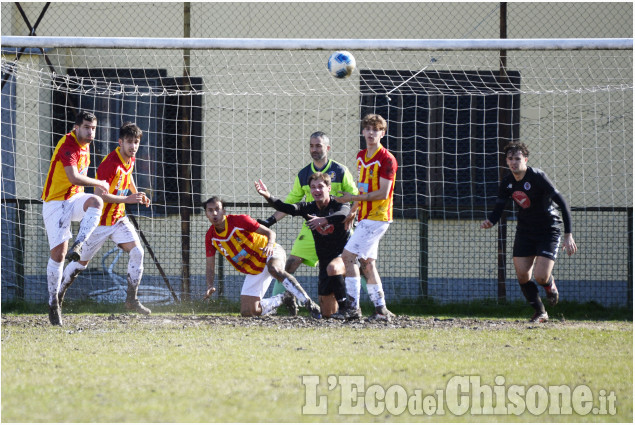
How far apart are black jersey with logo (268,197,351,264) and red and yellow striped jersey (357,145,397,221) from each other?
0.76ft

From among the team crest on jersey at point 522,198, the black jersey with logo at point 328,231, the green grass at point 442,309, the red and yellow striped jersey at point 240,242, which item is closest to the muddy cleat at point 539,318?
the green grass at point 442,309

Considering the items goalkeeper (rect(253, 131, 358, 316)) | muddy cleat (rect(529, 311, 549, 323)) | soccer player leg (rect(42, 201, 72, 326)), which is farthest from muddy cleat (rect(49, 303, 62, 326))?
muddy cleat (rect(529, 311, 549, 323))

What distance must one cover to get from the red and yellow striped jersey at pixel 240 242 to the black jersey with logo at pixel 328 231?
0.33 m

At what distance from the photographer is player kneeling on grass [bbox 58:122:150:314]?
303 inches

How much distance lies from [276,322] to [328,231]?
0.94 m

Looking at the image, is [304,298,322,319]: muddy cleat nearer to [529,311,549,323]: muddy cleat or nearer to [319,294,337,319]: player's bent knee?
[319,294,337,319]: player's bent knee

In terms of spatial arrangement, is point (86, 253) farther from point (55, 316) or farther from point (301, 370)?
point (301, 370)

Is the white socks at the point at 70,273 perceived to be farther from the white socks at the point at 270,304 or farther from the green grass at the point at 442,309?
the white socks at the point at 270,304

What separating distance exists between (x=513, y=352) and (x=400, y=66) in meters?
5.47

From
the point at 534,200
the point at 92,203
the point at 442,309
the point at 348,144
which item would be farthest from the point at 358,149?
the point at 92,203

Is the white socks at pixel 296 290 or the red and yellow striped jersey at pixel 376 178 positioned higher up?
the red and yellow striped jersey at pixel 376 178

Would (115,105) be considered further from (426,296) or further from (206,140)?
(426,296)

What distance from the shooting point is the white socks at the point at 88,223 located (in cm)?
709

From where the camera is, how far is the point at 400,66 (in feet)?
34.2
